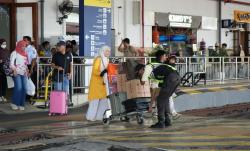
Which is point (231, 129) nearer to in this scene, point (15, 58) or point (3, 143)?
point (3, 143)

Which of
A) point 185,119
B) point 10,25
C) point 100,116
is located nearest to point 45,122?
point 100,116

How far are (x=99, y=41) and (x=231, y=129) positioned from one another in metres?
6.53

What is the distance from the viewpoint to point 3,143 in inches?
418

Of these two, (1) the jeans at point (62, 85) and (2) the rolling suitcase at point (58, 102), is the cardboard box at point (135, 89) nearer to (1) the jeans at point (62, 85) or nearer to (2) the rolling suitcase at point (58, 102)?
(2) the rolling suitcase at point (58, 102)

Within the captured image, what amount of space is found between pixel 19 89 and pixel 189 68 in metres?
8.10

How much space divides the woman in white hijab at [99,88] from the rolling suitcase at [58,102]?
934 millimetres

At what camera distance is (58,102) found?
14070mm

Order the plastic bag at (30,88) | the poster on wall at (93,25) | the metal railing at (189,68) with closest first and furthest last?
the plastic bag at (30,88), the metal railing at (189,68), the poster on wall at (93,25)

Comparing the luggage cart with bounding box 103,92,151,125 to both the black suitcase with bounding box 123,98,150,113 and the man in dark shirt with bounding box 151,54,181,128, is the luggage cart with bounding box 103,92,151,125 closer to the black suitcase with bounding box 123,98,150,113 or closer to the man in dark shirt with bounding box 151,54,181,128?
the black suitcase with bounding box 123,98,150,113

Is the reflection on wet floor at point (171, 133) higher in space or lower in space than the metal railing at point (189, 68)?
lower

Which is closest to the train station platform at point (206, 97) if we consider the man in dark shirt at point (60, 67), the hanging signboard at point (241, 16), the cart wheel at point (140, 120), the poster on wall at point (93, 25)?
the man in dark shirt at point (60, 67)

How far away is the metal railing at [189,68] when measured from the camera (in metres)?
16.4

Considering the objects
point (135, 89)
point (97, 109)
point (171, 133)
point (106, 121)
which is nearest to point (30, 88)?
point (97, 109)

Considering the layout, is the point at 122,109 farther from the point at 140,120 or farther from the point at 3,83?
the point at 3,83
